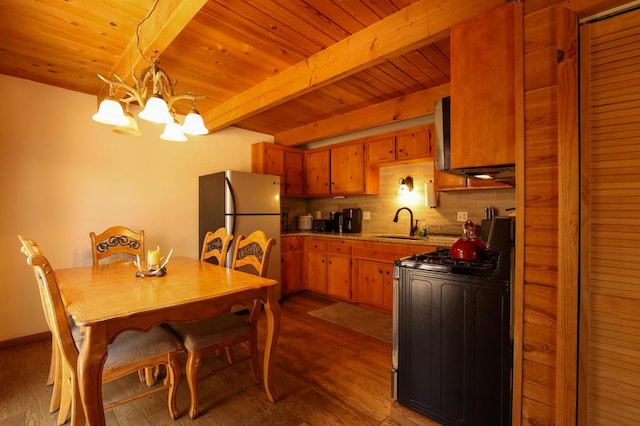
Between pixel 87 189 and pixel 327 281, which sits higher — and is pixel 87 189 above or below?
above

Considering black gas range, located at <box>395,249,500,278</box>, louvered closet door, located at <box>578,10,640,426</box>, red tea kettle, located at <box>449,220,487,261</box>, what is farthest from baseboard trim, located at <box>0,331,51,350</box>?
louvered closet door, located at <box>578,10,640,426</box>

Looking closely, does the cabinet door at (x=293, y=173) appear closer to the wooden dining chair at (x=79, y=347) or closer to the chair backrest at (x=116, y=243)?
the chair backrest at (x=116, y=243)

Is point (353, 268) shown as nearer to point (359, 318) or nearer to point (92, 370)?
point (359, 318)

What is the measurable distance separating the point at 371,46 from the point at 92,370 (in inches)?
88.5

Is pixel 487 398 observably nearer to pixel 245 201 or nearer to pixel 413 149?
pixel 413 149

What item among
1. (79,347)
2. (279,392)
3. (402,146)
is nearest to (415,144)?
(402,146)

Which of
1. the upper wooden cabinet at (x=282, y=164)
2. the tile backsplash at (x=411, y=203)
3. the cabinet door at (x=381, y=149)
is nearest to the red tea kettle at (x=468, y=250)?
the tile backsplash at (x=411, y=203)

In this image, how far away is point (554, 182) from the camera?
3.78 feet

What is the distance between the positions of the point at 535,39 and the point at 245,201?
112 inches

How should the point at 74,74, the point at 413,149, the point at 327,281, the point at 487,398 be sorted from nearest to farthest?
the point at 487,398, the point at 74,74, the point at 413,149, the point at 327,281

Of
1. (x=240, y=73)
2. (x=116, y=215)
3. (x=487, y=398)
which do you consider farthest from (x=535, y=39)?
(x=116, y=215)

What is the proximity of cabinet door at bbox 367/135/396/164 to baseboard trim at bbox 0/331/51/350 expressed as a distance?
377 cm

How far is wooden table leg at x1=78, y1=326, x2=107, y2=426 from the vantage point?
1.11 metres

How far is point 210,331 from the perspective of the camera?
1648 millimetres
